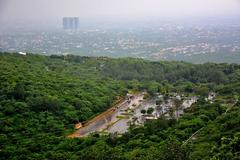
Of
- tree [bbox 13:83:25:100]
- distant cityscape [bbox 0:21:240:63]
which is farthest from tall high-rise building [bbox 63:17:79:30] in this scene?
tree [bbox 13:83:25:100]

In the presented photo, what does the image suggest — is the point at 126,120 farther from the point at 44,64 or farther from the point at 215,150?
the point at 44,64

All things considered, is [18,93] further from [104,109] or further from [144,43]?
[144,43]

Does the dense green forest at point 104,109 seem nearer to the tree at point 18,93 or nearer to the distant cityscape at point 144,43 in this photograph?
the tree at point 18,93

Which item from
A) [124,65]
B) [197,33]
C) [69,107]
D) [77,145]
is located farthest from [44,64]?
[197,33]

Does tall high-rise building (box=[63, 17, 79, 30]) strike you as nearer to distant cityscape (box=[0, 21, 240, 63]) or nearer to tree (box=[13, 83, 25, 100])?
distant cityscape (box=[0, 21, 240, 63])

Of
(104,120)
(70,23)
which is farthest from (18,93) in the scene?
(70,23)

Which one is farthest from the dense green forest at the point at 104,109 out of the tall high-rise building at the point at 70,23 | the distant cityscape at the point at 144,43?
the tall high-rise building at the point at 70,23
